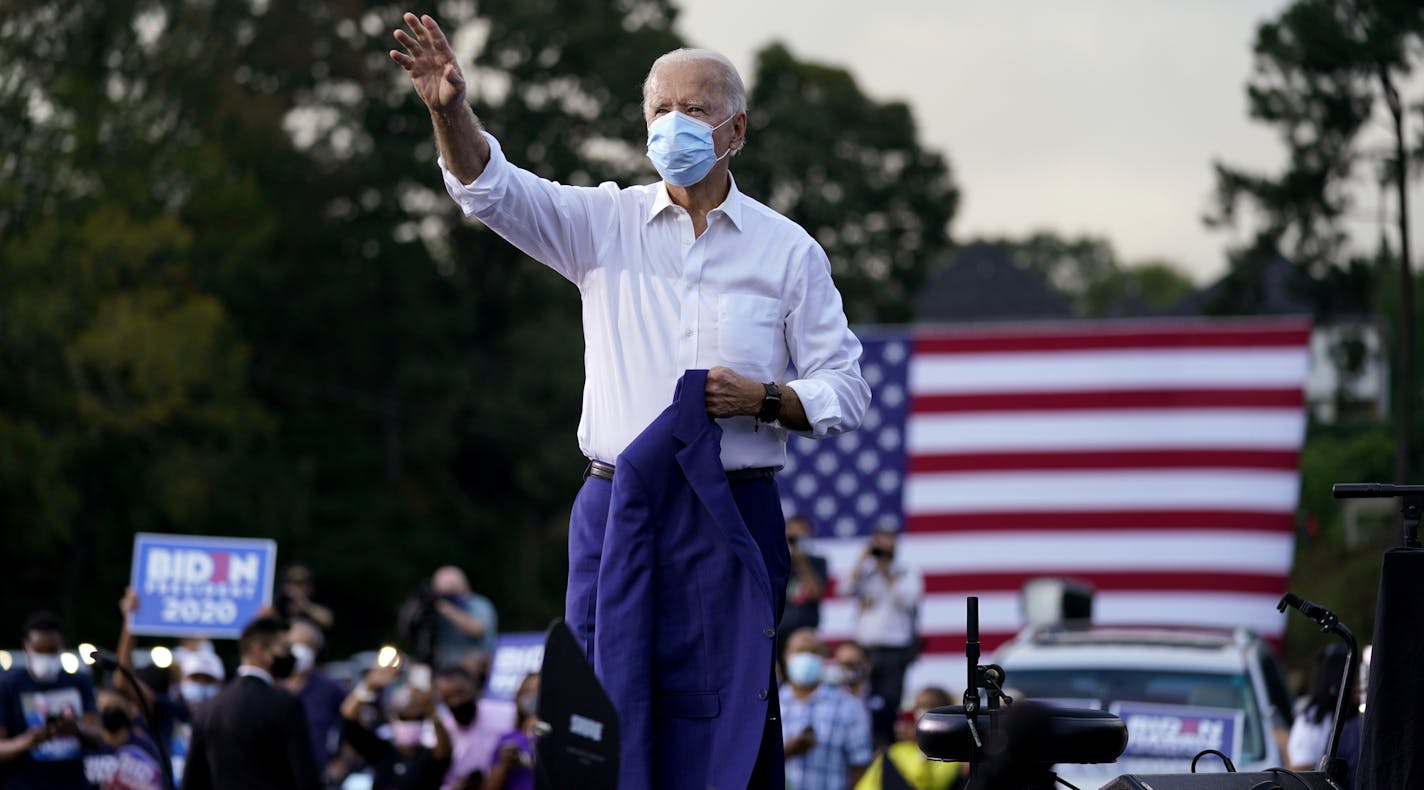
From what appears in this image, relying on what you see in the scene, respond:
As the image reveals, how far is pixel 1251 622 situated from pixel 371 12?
31558 millimetres

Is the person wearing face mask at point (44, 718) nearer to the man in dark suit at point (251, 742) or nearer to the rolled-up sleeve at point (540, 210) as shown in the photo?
the man in dark suit at point (251, 742)

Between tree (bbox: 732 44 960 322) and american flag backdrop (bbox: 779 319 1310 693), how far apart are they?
24.5 metres

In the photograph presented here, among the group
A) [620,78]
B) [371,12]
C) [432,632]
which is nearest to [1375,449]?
[620,78]

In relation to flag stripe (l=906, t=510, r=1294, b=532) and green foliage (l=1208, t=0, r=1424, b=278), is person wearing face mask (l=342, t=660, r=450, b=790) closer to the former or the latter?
flag stripe (l=906, t=510, r=1294, b=532)

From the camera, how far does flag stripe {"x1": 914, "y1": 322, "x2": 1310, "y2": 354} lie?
1792cm

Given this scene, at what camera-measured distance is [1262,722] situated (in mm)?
10867

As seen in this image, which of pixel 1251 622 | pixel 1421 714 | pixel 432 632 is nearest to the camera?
pixel 1421 714

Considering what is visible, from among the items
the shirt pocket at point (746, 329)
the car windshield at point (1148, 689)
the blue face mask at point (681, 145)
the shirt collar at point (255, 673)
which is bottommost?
the car windshield at point (1148, 689)

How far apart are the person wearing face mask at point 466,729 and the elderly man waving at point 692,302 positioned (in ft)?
20.1

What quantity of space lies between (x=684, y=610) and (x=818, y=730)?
7.30m

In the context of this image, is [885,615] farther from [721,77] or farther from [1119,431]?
[721,77]

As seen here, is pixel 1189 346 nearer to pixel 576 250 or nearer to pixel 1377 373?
pixel 576 250

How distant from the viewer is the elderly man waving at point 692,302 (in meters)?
4.56

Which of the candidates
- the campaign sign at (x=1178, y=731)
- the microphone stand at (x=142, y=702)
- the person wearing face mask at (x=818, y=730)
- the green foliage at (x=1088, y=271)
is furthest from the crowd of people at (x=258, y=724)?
the green foliage at (x=1088, y=271)
